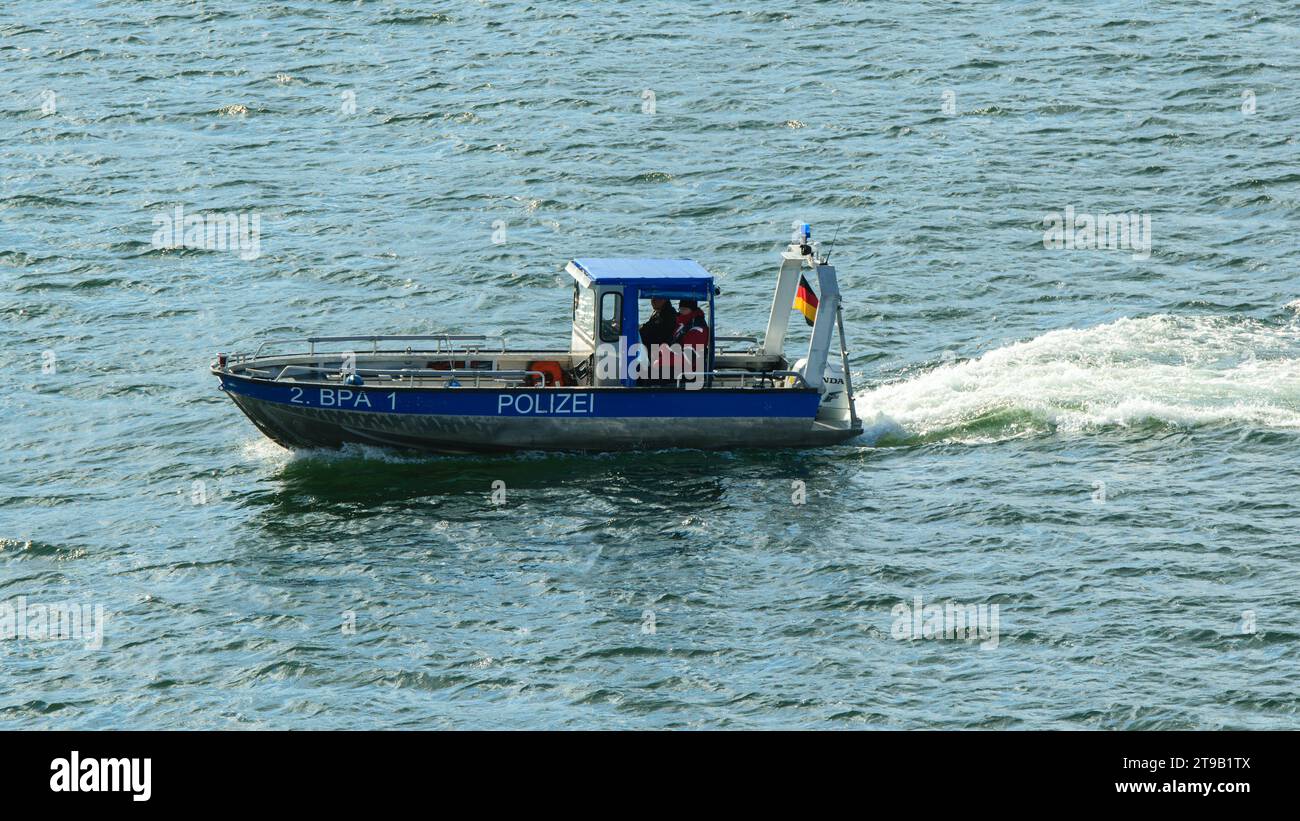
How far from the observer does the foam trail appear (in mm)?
30062

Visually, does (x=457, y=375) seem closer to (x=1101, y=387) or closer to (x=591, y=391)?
(x=591, y=391)

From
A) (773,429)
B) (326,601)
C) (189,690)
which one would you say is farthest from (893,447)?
(189,690)

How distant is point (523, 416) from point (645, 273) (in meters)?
3.24

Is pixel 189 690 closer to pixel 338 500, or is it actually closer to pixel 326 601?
pixel 326 601

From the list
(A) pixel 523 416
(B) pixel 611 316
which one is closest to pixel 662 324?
(B) pixel 611 316

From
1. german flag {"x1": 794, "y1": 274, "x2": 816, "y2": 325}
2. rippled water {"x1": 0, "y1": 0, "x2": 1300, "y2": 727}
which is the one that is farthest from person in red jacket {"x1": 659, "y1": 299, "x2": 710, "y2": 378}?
german flag {"x1": 794, "y1": 274, "x2": 816, "y2": 325}

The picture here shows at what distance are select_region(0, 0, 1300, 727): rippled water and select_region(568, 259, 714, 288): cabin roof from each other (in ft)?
9.78

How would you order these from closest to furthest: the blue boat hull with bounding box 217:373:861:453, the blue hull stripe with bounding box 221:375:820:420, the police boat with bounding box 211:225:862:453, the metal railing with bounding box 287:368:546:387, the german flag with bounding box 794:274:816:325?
1. the blue hull stripe with bounding box 221:375:820:420
2. the blue boat hull with bounding box 217:373:861:453
3. the police boat with bounding box 211:225:862:453
4. the metal railing with bounding box 287:368:546:387
5. the german flag with bounding box 794:274:816:325

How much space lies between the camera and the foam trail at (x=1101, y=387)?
30062 mm

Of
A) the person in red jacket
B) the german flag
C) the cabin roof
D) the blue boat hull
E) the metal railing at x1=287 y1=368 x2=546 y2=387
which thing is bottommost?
the blue boat hull

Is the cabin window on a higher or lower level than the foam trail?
higher

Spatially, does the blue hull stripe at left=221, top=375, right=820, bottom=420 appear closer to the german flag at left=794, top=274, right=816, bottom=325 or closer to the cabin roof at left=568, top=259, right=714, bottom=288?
the german flag at left=794, top=274, right=816, bottom=325

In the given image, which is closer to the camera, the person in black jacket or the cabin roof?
the cabin roof

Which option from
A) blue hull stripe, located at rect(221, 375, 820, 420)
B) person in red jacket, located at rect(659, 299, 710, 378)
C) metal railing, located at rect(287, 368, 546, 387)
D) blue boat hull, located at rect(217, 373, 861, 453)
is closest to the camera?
blue hull stripe, located at rect(221, 375, 820, 420)
